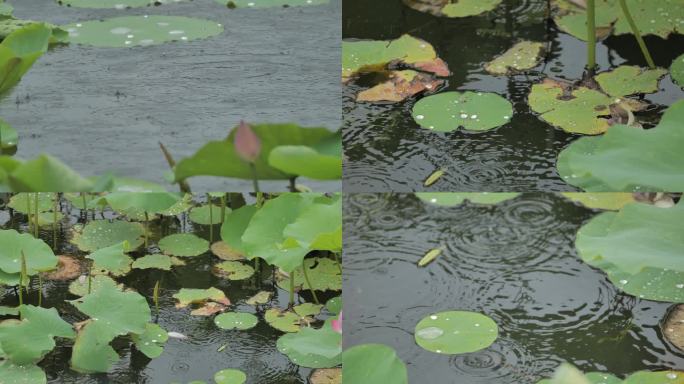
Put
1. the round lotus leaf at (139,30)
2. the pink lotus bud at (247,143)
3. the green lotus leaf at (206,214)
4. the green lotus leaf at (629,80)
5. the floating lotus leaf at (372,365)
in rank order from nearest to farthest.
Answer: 1. the floating lotus leaf at (372,365)
2. the pink lotus bud at (247,143)
3. the green lotus leaf at (206,214)
4. the green lotus leaf at (629,80)
5. the round lotus leaf at (139,30)

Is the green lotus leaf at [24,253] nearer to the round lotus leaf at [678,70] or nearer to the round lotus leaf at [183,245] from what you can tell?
the round lotus leaf at [183,245]

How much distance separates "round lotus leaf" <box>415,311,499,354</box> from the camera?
56.6 inches

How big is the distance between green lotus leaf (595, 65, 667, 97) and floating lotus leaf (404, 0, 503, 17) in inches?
16.9

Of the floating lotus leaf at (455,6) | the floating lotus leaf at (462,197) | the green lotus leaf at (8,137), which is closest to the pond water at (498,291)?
the floating lotus leaf at (462,197)

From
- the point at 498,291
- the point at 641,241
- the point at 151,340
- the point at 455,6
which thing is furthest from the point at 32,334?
the point at 455,6

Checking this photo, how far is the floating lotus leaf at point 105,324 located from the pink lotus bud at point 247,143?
10.5 inches

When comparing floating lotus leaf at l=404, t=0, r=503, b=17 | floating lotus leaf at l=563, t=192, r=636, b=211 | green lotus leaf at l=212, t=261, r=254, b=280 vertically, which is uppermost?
floating lotus leaf at l=404, t=0, r=503, b=17

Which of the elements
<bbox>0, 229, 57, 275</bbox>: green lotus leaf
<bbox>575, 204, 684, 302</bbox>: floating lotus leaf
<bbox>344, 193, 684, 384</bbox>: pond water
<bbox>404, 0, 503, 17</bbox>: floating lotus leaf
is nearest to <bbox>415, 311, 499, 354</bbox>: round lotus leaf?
<bbox>344, 193, 684, 384</bbox>: pond water

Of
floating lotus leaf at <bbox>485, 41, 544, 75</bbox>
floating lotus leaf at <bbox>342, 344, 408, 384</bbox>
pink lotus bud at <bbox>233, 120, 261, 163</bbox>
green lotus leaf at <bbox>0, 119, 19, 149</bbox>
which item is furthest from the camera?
floating lotus leaf at <bbox>485, 41, 544, 75</bbox>

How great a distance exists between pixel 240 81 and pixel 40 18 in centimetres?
63

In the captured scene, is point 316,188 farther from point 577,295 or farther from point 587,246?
point 587,246

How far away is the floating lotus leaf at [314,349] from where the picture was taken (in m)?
1.42

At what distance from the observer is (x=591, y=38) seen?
6.82ft

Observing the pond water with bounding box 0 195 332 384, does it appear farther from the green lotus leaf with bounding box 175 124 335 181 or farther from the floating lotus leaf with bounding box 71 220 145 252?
the green lotus leaf with bounding box 175 124 335 181
